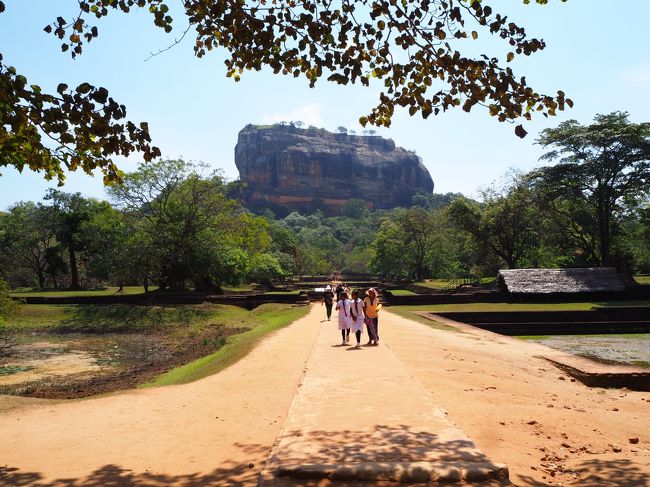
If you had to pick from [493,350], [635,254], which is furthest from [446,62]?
[635,254]

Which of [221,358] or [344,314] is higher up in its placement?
[344,314]

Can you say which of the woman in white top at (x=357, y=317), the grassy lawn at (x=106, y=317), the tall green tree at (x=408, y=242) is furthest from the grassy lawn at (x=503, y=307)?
the tall green tree at (x=408, y=242)

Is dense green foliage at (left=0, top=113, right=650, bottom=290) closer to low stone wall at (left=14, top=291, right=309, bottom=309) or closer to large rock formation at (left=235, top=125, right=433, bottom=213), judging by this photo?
low stone wall at (left=14, top=291, right=309, bottom=309)

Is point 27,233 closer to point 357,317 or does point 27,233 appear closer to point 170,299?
point 170,299

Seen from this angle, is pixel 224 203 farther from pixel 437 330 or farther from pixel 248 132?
pixel 248 132

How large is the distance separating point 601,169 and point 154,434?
31639 mm

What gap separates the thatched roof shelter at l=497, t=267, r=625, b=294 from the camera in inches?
1069

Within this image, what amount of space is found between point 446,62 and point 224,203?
2551cm

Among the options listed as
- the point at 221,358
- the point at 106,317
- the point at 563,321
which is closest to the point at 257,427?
the point at 221,358

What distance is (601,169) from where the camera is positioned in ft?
103

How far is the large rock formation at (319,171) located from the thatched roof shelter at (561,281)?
12114cm

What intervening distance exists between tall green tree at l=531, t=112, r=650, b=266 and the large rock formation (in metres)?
116

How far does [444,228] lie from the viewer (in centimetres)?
4953

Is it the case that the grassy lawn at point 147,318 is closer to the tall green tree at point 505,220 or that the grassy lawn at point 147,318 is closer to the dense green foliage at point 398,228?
the dense green foliage at point 398,228
